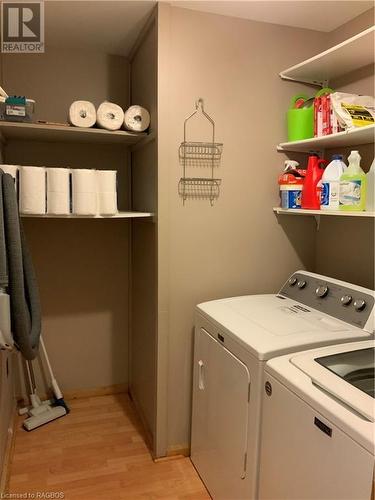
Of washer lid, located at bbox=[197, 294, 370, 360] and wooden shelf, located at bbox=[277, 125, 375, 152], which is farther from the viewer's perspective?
wooden shelf, located at bbox=[277, 125, 375, 152]

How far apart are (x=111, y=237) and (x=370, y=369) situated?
74.3 inches

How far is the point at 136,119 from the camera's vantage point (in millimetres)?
2133

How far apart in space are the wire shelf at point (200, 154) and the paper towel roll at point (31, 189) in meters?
0.70

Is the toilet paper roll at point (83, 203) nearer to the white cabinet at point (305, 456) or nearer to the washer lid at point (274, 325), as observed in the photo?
the washer lid at point (274, 325)

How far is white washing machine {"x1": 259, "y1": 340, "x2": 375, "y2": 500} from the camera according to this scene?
1.05m

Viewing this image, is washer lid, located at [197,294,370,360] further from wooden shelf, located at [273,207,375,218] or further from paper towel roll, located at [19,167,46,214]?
paper towel roll, located at [19,167,46,214]

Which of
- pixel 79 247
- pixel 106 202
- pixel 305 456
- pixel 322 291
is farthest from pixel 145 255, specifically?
pixel 305 456

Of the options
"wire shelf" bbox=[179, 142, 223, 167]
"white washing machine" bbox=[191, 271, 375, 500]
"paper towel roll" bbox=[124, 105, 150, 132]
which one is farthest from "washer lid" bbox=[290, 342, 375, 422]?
"paper towel roll" bbox=[124, 105, 150, 132]

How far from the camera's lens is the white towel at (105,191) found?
1.97 metres

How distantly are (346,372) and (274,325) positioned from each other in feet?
1.40

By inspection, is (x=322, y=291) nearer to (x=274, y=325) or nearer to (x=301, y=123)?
(x=274, y=325)

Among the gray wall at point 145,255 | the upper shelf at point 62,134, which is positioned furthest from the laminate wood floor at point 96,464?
the upper shelf at point 62,134

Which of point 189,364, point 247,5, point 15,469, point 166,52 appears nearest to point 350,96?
point 247,5

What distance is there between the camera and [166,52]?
77.7 inches
